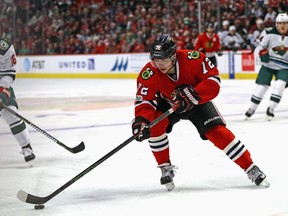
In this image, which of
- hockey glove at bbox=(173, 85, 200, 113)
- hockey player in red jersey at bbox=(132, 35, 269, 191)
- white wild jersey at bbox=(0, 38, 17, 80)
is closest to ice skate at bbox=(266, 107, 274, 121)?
white wild jersey at bbox=(0, 38, 17, 80)

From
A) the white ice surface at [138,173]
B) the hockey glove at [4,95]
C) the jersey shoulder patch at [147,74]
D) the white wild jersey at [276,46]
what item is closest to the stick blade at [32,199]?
the white ice surface at [138,173]

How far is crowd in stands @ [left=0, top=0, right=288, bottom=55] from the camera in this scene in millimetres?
13656

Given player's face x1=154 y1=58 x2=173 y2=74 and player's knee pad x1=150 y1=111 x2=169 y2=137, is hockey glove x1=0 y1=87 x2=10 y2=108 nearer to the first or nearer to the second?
player's knee pad x1=150 y1=111 x2=169 y2=137

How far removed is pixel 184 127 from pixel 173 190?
2.92 metres

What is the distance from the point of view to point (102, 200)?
3.39m

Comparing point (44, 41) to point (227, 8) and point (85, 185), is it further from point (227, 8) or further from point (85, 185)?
point (85, 185)

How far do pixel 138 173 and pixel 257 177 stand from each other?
94 cm

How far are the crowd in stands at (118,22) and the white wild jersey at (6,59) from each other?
8969 millimetres

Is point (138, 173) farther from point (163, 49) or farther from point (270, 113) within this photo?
point (270, 113)

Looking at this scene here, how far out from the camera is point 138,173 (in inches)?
163

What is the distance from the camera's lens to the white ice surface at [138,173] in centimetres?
317

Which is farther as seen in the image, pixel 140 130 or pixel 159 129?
pixel 159 129

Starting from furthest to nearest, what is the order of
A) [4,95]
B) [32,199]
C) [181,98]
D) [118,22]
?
1. [118,22]
2. [4,95]
3. [181,98]
4. [32,199]

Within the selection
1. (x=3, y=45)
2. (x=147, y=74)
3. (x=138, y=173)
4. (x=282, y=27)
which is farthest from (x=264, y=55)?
(x=147, y=74)
